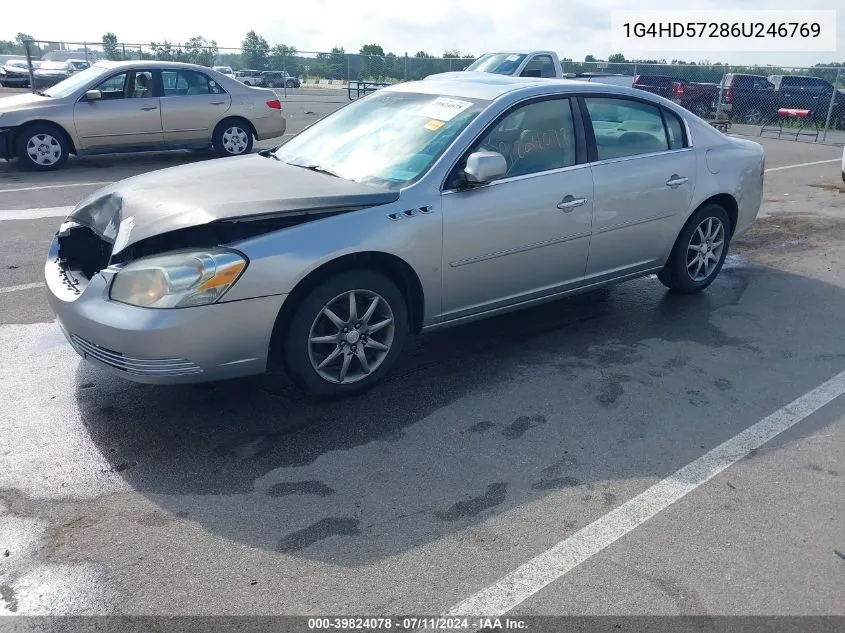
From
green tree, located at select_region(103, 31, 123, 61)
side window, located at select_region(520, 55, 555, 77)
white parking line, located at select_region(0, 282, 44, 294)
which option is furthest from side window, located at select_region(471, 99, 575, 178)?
green tree, located at select_region(103, 31, 123, 61)

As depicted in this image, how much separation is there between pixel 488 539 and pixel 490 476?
0.48m

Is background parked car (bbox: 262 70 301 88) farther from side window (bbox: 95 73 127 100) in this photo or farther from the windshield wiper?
the windshield wiper

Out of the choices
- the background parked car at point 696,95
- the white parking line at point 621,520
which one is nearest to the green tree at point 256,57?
the background parked car at point 696,95

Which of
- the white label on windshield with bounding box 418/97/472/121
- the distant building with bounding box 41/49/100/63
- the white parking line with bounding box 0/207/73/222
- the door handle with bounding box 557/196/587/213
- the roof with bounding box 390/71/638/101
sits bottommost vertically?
the white parking line with bounding box 0/207/73/222

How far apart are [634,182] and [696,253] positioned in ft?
3.81

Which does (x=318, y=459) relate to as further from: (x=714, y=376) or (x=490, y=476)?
(x=714, y=376)

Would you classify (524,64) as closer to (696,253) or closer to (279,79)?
(696,253)

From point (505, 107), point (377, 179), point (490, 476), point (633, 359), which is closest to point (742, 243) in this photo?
point (633, 359)

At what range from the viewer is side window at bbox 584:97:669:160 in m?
5.03

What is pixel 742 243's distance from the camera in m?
7.98

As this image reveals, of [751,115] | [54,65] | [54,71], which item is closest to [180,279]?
[54,71]

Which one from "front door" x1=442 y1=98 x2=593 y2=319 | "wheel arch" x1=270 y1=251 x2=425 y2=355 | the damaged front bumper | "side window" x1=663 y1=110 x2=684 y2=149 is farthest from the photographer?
"side window" x1=663 y1=110 x2=684 y2=149

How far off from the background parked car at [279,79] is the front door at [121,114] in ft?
45.1

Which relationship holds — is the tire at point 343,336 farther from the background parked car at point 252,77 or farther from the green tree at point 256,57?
the background parked car at point 252,77
